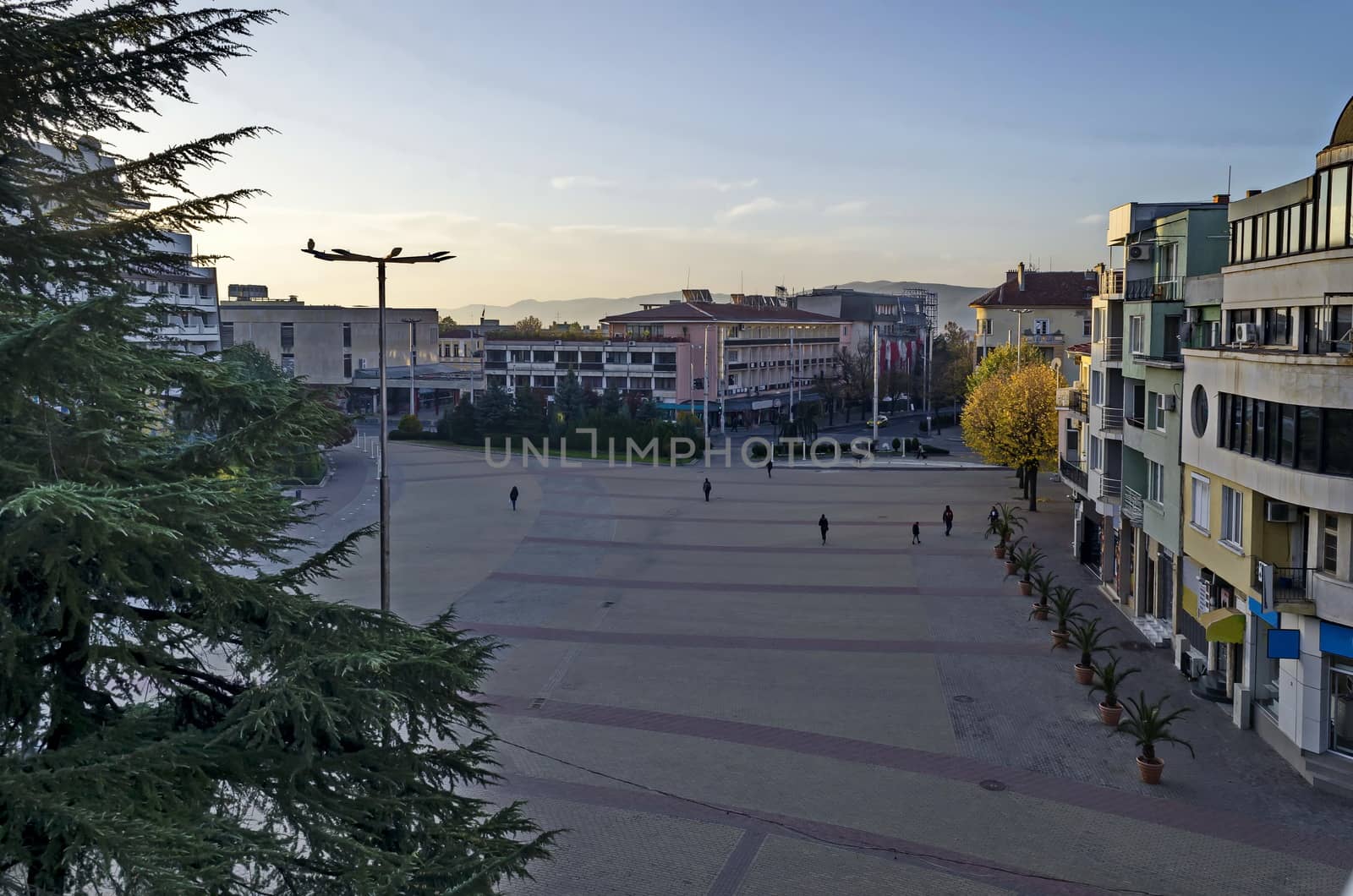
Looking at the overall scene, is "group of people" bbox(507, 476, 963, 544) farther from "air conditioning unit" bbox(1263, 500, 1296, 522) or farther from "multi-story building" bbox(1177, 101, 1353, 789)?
"air conditioning unit" bbox(1263, 500, 1296, 522)

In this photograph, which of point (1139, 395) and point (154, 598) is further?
point (1139, 395)

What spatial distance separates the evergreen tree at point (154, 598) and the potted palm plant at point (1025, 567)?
78.3 ft

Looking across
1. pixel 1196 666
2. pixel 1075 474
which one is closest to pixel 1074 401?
pixel 1075 474

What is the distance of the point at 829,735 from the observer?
1889 cm

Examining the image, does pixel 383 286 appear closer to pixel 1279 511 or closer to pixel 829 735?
pixel 829 735

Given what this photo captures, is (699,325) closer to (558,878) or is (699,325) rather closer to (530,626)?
(530,626)

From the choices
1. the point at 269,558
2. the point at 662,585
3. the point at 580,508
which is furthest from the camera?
the point at 580,508

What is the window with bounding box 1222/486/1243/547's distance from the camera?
20703 millimetres

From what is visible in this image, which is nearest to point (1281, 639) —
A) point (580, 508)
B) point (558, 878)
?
point (558, 878)

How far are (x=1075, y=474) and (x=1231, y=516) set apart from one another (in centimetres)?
1477

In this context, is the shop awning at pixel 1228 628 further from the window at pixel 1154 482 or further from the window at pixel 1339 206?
the window at pixel 1339 206

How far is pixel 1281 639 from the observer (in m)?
18.1

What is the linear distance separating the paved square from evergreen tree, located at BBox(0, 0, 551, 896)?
21.0ft

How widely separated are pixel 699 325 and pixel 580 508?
147ft
